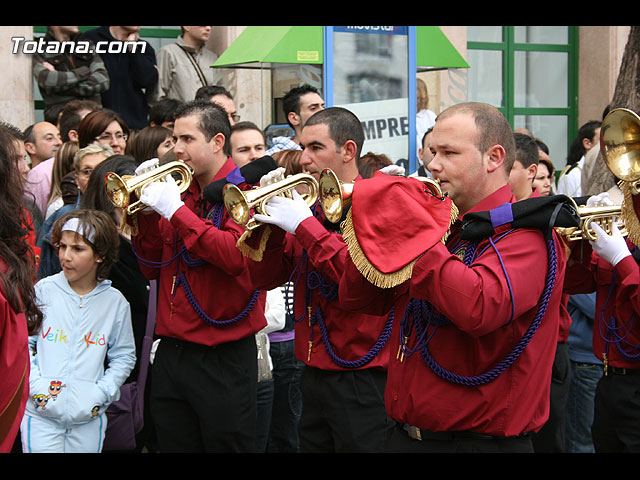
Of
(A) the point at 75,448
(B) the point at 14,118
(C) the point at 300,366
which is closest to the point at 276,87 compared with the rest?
(B) the point at 14,118

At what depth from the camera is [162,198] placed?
4.27 meters

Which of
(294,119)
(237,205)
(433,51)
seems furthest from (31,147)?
(433,51)

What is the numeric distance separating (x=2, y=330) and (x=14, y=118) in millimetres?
Answer: 6672

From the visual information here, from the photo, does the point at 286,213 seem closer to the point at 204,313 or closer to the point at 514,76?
the point at 204,313

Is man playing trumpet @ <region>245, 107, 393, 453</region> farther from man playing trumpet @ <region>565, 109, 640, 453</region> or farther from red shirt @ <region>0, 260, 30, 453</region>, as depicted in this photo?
red shirt @ <region>0, 260, 30, 453</region>

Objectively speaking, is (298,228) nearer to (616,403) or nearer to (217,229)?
(217,229)

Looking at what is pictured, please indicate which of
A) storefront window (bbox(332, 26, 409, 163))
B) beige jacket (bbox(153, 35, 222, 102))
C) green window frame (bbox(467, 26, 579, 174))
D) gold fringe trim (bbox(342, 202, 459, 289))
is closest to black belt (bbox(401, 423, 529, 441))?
gold fringe trim (bbox(342, 202, 459, 289))

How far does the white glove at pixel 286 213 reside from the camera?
12.3 ft

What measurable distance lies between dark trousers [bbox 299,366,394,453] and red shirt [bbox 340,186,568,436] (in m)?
0.99

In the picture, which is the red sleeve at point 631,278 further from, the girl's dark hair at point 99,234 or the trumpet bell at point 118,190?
the girl's dark hair at point 99,234

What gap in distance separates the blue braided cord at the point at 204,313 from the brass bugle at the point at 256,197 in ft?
2.38

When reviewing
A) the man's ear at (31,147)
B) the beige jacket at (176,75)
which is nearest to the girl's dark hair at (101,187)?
the man's ear at (31,147)

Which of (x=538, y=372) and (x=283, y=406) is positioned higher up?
(x=538, y=372)

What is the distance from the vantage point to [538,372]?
301cm
